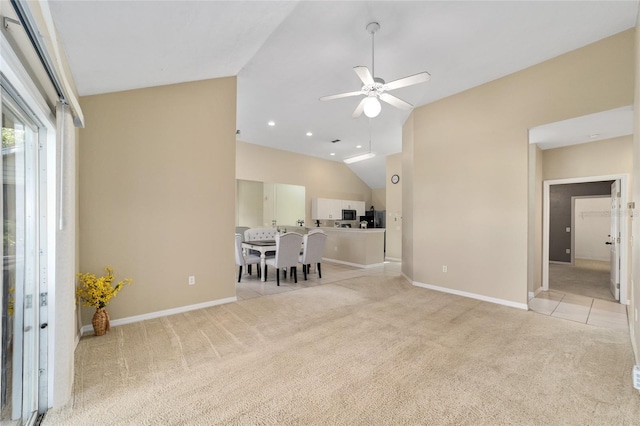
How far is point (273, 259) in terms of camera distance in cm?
523

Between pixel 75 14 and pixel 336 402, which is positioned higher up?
pixel 75 14

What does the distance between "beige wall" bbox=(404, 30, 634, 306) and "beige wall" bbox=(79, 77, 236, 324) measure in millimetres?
3348

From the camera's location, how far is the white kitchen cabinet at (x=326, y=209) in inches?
335

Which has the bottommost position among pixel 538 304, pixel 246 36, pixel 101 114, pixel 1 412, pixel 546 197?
pixel 538 304

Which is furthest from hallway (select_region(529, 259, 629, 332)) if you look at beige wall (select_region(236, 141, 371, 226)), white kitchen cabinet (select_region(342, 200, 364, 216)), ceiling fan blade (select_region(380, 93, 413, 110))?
beige wall (select_region(236, 141, 371, 226))

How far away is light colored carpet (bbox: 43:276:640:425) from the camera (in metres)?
1.78

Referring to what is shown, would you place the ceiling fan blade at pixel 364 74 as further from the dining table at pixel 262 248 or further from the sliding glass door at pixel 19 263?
the dining table at pixel 262 248

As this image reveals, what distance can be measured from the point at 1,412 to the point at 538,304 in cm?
556

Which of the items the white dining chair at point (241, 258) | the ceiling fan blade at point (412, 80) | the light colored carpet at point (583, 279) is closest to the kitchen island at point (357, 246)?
the white dining chair at point (241, 258)

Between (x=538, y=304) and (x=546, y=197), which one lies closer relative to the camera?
(x=538, y=304)

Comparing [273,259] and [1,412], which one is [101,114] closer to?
[1,412]

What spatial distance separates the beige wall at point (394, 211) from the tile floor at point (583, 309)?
373 cm

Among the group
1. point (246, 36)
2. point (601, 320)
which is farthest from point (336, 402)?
point (601, 320)

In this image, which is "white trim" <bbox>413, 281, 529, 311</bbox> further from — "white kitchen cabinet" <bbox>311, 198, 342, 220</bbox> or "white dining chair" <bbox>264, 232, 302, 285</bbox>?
"white kitchen cabinet" <bbox>311, 198, 342, 220</bbox>
